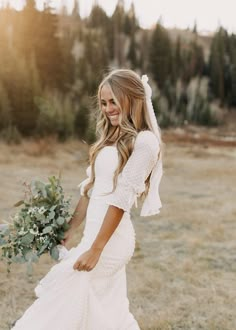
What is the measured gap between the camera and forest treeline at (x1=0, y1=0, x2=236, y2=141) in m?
27.1

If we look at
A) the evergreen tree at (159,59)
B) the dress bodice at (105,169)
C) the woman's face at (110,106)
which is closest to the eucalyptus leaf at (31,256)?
the dress bodice at (105,169)

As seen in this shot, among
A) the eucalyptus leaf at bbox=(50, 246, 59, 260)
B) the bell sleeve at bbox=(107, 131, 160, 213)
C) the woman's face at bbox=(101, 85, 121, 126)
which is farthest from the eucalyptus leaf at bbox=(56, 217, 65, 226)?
the woman's face at bbox=(101, 85, 121, 126)

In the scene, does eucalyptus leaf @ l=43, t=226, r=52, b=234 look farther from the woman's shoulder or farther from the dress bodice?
the woman's shoulder

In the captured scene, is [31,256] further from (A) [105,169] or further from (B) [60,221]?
(A) [105,169]

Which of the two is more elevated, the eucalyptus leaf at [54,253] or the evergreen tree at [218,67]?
the eucalyptus leaf at [54,253]

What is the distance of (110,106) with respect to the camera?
9.48 ft

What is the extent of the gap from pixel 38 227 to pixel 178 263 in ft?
13.8

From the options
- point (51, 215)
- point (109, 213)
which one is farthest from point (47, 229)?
point (109, 213)

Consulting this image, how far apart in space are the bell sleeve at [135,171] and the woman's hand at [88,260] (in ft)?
0.84

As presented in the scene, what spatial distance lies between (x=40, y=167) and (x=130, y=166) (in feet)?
52.0

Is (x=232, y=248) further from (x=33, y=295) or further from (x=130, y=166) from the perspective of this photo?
(x=130, y=166)

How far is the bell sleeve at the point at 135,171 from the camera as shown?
2.79m

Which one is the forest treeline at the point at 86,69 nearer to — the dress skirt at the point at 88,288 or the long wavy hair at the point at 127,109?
the long wavy hair at the point at 127,109

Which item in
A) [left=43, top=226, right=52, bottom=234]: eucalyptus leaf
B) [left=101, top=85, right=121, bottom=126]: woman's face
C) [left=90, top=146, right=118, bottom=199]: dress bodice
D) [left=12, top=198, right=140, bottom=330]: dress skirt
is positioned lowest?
[left=12, top=198, right=140, bottom=330]: dress skirt
